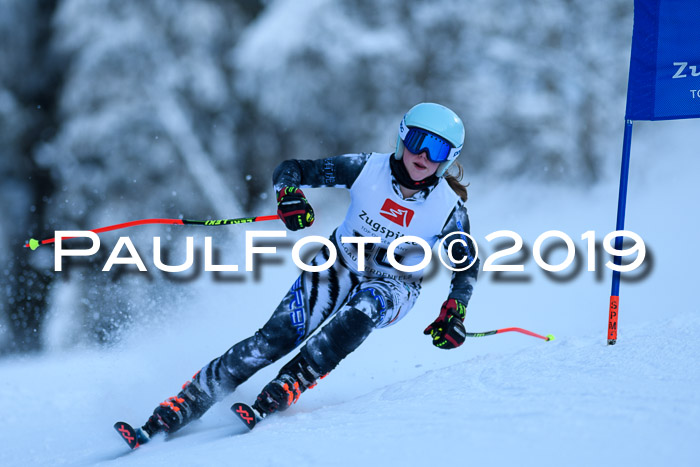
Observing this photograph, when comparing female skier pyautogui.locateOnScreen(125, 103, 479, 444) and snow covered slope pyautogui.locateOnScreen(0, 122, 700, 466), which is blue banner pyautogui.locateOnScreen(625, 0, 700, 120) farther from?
snow covered slope pyautogui.locateOnScreen(0, 122, 700, 466)

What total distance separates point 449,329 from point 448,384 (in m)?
0.25

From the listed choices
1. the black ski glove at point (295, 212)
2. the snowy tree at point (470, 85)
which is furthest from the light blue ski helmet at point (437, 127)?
the snowy tree at point (470, 85)

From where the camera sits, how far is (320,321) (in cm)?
342

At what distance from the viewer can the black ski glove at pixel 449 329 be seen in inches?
120

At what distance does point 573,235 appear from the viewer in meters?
8.17

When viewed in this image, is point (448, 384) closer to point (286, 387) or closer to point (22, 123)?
point (286, 387)

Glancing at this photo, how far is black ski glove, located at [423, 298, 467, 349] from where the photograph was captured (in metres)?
3.05

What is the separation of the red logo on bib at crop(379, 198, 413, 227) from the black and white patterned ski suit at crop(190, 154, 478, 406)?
0.08 m

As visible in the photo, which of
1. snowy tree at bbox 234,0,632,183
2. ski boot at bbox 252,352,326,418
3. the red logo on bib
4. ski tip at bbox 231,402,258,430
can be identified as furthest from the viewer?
snowy tree at bbox 234,0,632,183

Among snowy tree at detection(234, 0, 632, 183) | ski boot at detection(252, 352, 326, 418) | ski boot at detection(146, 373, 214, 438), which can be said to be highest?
snowy tree at detection(234, 0, 632, 183)

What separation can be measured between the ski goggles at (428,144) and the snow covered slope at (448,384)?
1.06 meters

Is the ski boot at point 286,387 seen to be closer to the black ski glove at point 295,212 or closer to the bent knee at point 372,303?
the bent knee at point 372,303

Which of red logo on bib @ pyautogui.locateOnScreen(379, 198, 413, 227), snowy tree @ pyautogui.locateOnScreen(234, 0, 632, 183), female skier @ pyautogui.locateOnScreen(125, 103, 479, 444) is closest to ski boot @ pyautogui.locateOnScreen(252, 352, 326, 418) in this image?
female skier @ pyautogui.locateOnScreen(125, 103, 479, 444)

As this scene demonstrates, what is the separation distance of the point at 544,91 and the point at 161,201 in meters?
5.51
